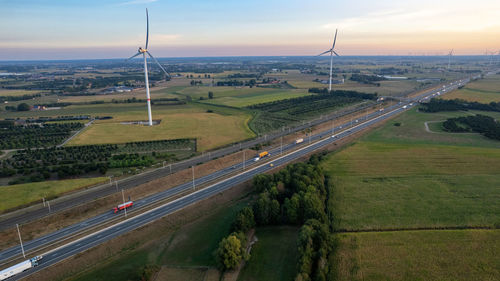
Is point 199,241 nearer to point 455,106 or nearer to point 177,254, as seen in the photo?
point 177,254

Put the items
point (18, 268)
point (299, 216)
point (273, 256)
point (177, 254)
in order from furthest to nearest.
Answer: point (299, 216) → point (177, 254) → point (273, 256) → point (18, 268)

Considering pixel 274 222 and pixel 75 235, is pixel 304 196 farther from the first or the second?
pixel 75 235

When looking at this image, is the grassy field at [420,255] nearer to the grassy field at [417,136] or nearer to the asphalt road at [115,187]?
the asphalt road at [115,187]

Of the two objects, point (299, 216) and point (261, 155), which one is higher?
point (261, 155)

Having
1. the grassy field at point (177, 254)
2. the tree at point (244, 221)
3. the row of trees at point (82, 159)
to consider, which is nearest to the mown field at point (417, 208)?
the tree at point (244, 221)

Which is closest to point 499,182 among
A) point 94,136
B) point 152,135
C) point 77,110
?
point 152,135

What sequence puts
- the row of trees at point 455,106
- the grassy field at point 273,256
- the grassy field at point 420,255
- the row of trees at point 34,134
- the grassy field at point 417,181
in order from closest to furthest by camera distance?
the grassy field at point 420,255
the grassy field at point 273,256
the grassy field at point 417,181
the row of trees at point 34,134
the row of trees at point 455,106

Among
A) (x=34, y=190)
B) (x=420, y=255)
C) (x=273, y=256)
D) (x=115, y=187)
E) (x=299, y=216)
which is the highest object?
(x=34, y=190)

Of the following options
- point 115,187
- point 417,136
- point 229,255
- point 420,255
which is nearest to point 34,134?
point 115,187
